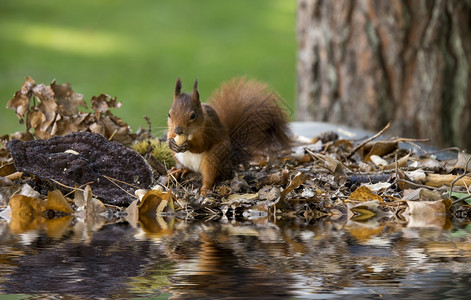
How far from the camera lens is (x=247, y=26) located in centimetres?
1185

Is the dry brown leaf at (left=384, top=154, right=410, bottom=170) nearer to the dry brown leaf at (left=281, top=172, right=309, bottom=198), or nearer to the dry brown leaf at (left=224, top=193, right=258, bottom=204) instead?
the dry brown leaf at (left=281, top=172, right=309, bottom=198)

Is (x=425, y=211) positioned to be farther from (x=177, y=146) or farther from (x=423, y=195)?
(x=177, y=146)

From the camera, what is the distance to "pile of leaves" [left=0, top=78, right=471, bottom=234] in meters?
2.57

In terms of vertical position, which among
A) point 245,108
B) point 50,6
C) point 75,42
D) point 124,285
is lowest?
point 124,285

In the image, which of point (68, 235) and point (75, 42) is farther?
point (75, 42)

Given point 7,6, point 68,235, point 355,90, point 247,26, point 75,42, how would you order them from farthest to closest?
point 7,6 → point 247,26 → point 75,42 → point 355,90 → point 68,235

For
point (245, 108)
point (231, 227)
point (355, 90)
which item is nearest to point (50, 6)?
point (355, 90)

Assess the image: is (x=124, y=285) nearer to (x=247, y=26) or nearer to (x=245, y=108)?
(x=245, y=108)

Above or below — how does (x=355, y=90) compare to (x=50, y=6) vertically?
below

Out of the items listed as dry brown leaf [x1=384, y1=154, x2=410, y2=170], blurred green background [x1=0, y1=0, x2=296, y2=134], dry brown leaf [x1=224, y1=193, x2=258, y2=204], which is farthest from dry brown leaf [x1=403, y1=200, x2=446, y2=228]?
blurred green background [x1=0, y1=0, x2=296, y2=134]

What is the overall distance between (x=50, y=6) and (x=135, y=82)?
4.04 metres

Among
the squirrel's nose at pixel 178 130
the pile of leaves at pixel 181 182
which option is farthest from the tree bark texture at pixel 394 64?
the squirrel's nose at pixel 178 130

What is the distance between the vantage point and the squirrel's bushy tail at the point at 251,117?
3.12m

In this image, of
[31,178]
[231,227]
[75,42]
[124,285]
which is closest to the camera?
[124,285]
